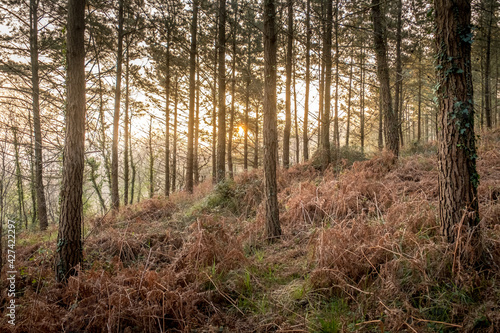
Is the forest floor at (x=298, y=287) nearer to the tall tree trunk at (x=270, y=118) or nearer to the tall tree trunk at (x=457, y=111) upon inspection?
the tall tree trunk at (x=457, y=111)

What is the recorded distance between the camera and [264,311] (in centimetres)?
280

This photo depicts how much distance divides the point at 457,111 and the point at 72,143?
→ 5.37 m

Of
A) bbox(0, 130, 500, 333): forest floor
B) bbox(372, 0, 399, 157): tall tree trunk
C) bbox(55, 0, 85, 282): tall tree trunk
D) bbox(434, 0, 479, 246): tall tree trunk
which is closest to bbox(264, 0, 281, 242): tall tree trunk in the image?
bbox(0, 130, 500, 333): forest floor

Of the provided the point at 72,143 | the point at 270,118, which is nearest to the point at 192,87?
the point at 270,118

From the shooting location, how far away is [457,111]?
2.91 m

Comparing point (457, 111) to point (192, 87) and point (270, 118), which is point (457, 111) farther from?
point (192, 87)

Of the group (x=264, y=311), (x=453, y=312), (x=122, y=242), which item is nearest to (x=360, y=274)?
(x=453, y=312)

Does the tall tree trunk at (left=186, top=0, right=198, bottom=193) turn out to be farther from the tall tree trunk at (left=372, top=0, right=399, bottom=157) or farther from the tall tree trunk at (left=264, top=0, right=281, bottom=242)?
the tall tree trunk at (left=372, top=0, right=399, bottom=157)

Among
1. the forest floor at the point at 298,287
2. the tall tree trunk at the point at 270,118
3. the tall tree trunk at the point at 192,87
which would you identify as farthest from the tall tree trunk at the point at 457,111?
the tall tree trunk at the point at 192,87

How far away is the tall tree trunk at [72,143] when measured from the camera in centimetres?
375

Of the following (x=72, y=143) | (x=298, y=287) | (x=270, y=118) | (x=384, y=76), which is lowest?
(x=298, y=287)

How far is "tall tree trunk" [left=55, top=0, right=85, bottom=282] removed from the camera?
3.75 m

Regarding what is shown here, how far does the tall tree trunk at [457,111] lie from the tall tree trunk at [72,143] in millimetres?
5083

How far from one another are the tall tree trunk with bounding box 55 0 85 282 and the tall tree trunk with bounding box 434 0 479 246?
5.08 metres
